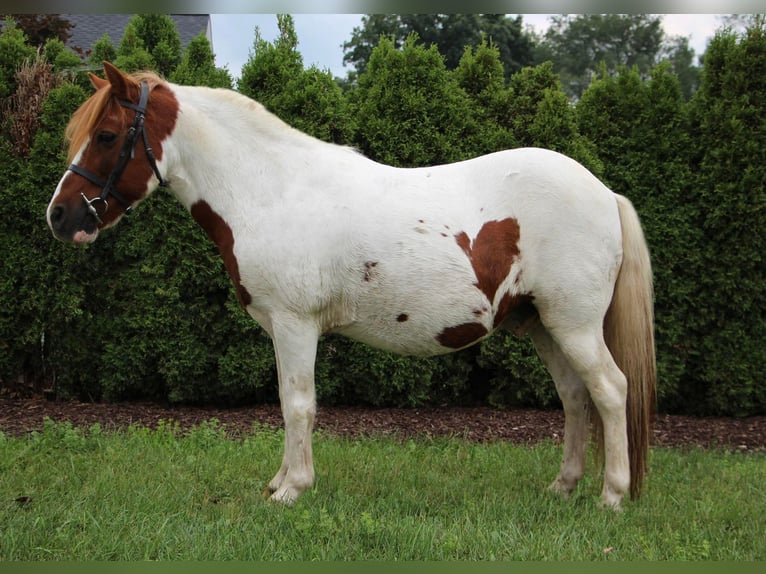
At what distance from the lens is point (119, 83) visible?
357 centimetres

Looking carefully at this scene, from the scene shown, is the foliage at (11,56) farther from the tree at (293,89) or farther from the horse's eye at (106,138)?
the horse's eye at (106,138)

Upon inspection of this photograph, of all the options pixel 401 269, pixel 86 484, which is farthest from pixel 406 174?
pixel 86 484

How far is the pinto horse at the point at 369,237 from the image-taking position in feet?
12.0

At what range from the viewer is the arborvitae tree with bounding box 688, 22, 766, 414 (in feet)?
20.8

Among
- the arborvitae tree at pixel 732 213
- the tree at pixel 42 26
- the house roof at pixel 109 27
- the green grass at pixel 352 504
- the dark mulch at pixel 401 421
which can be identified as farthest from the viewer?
the house roof at pixel 109 27

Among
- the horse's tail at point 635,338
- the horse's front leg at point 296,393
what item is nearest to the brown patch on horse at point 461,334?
the horse's front leg at point 296,393

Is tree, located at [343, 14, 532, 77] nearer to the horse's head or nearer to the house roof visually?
the house roof

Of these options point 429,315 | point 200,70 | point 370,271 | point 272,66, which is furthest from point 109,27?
point 429,315

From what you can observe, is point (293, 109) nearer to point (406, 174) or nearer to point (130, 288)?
point (130, 288)

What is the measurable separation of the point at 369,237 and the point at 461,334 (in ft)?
2.58

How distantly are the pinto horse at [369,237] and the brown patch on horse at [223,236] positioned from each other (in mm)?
11

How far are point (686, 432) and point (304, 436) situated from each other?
13.9 ft

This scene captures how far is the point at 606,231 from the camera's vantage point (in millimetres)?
3955

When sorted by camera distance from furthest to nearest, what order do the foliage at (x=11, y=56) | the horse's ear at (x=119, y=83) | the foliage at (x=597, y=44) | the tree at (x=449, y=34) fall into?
the foliage at (x=597, y=44)
the tree at (x=449, y=34)
the foliage at (x=11, y=56)
the horse's ear at (x=119, y=83)
